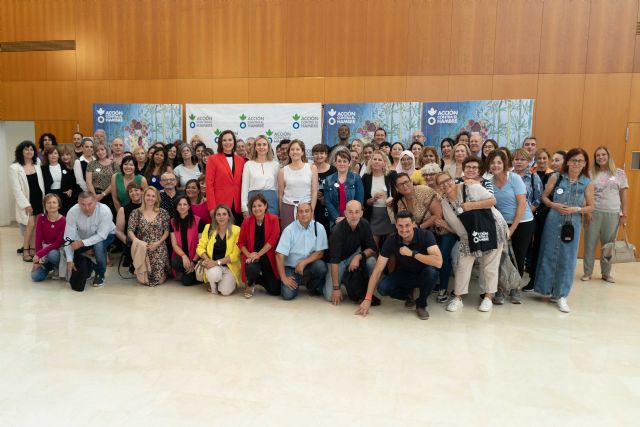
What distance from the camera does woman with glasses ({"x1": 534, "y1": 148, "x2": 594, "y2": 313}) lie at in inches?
173

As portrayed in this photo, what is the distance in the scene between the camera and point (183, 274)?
16.3 ft

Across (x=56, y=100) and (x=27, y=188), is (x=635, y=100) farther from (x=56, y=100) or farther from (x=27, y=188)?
(x=56, y=100)

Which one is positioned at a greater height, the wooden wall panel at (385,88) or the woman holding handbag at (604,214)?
the wooden wall panel at (385,88)

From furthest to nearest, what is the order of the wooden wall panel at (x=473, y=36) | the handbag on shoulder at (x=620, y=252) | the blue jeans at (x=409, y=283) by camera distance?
the wooden wall panel at (x=473, y=36) < the handbag on shoulder at (x=620, y=252) < the blue jeans at (x=409, y=283)

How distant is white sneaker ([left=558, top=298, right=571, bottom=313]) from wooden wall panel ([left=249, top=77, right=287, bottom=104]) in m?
4.74

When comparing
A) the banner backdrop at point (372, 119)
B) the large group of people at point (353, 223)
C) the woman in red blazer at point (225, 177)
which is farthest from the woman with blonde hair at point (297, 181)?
the banner backdrop at point (372, 119)

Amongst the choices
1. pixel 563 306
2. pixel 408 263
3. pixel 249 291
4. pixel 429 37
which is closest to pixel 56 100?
pixel 249 291

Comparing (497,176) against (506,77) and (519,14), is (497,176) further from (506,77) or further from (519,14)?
(519,14)

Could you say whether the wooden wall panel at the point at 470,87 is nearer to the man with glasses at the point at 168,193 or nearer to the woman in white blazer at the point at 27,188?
the man with glasses at the point at 168,193

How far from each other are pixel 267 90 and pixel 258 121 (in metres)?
0.56

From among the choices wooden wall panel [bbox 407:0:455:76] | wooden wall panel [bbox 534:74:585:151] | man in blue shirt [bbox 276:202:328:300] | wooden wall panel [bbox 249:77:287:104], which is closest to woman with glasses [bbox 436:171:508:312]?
man in blue shirt [bbox 276:202:328:300]

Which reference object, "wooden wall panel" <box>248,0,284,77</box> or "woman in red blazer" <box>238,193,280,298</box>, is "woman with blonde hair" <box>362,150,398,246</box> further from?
"wooden wall panel" <box>248,0,284,77</box>

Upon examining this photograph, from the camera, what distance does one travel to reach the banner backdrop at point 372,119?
680 cm

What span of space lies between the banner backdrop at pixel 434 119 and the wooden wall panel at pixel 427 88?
0.66ft
